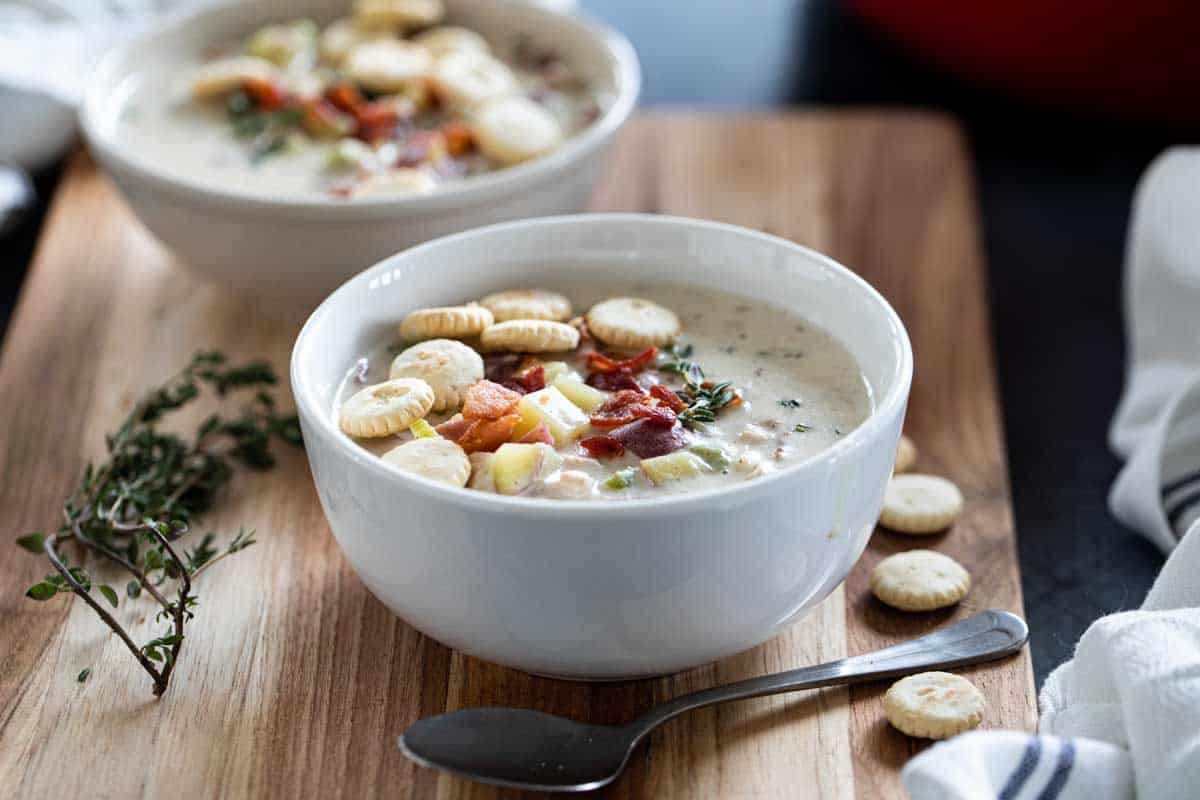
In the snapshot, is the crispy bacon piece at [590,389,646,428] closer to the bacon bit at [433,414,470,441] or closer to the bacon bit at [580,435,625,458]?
the bacon bit at [580,435,625,458]

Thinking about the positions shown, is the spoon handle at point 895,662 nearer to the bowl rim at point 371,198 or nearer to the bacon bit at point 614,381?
the bacon bit at point 614,381

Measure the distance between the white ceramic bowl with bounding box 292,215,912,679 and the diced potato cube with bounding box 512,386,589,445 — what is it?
223 millimetres

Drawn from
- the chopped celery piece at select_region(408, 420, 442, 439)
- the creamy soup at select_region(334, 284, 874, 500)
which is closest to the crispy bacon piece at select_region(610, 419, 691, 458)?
the creamy soup at select_region(334, 284, 874, 500)

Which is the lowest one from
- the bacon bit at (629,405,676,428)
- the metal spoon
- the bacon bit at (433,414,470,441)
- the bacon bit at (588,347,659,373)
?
the metal spoon

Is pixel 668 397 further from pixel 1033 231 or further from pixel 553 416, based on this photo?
pixel 1033 231

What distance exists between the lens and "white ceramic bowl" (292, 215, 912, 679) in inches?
63.4

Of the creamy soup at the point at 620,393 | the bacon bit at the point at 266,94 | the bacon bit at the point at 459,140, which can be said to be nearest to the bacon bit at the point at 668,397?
the creamy soup at the point at 620,393

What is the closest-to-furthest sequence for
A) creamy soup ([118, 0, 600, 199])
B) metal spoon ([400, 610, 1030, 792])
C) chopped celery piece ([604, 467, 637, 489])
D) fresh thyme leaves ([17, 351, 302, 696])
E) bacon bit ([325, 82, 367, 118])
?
metal spoon ([400, 610, 1030, 792]) < chopped celery piece ([604, 467, 637, 489]) < fresh thyme leaves ([17, 351, 302, 696]) < creamy soup ([118, 0, 600, 199]) < bacon bit ([325, 82, 367, 118])

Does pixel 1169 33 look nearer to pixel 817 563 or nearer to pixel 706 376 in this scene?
pixel 706 376

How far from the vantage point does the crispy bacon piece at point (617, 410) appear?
186 cm

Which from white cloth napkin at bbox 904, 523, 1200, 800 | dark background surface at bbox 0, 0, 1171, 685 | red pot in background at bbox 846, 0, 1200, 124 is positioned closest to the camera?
white cloth napkin at bbox 904, 523, 1200, 800

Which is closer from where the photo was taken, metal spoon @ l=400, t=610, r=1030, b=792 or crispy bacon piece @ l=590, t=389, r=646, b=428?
metal spoon @ l=400, t=610, r=1030, b=792

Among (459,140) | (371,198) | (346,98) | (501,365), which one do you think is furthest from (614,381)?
(346,98)

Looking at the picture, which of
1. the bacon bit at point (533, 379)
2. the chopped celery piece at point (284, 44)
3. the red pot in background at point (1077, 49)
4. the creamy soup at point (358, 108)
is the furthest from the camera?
the red pot in background at point (1077, 49)
